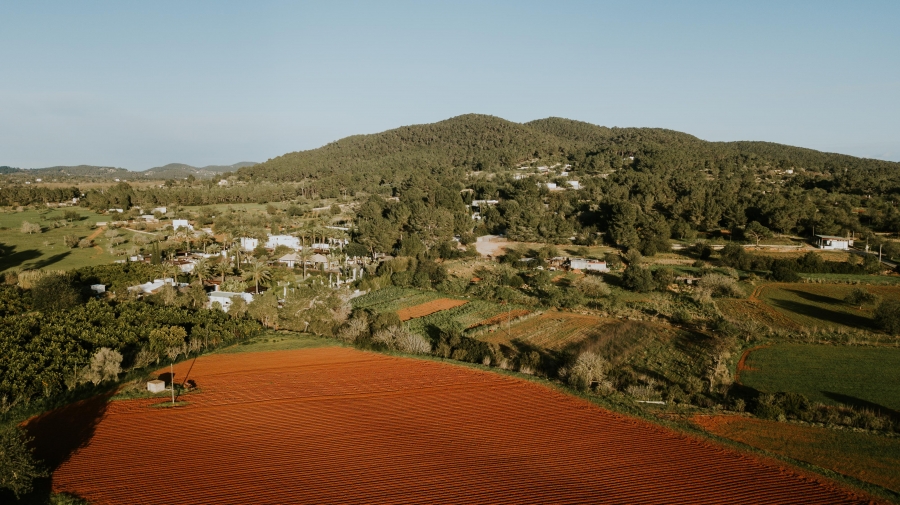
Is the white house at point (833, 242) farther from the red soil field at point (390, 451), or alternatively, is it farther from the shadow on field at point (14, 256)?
the shadow on field at point (14, 256)

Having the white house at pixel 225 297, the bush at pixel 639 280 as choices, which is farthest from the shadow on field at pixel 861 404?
the white house at pixel 225 297

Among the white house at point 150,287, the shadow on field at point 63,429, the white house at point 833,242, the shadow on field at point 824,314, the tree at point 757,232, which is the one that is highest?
the tree at point 757,232

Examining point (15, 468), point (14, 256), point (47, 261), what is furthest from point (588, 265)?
point (14, 256)

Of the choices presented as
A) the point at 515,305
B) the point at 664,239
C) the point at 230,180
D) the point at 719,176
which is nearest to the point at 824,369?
the point at 515,305

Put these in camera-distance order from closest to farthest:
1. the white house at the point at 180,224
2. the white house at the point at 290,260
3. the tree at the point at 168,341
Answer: the tree at the point at 168,341
the white house at the point at 290,260
the white house at the point at 180,224

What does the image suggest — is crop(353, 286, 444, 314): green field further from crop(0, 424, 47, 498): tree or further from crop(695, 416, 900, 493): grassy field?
crop(0, 424, 47, 498): tree

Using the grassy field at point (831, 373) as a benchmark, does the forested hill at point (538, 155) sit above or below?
above

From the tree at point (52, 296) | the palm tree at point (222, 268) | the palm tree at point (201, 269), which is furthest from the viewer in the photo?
the palm tree at point (222, 268)
